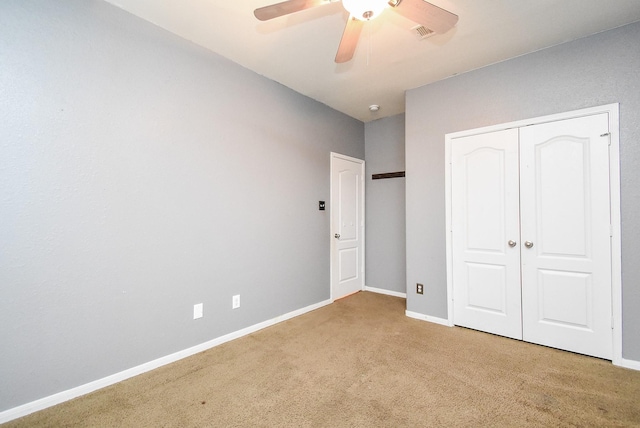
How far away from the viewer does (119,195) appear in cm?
200

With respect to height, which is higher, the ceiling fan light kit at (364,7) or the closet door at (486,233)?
the ceiling fan light kit at (364,7)

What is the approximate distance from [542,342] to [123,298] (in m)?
3.59

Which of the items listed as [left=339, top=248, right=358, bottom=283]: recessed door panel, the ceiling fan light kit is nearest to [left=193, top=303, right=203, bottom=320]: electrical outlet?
[left=339, top=248, right=358, bottom=283]: recessed door panel

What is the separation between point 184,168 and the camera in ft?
7.74

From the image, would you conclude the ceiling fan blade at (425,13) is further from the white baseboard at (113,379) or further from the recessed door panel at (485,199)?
the white baseboard at (113,379)

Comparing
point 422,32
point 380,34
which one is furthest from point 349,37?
point 422,32

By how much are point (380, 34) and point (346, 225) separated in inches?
97.6

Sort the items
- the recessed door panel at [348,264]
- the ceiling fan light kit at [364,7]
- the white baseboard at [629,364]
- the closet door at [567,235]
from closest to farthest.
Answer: the ceiling fan light kit at [364,7], the white baseboard at [629,364], the closet door at [567,235], the recessed door panel at [348,264]

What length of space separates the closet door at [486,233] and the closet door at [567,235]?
0.10 meters

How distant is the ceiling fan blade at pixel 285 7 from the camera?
1.46 metres

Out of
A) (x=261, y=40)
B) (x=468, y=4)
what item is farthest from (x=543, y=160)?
(x=261, y=40)

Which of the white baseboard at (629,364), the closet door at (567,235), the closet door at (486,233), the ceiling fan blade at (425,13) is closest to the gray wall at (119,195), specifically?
the ceiling fan blade at (425,13)

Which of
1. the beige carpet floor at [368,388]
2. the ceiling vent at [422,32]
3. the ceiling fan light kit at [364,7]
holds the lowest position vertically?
the beige carpet floor at [368,388]

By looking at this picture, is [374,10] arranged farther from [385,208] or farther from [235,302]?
[385,208]
